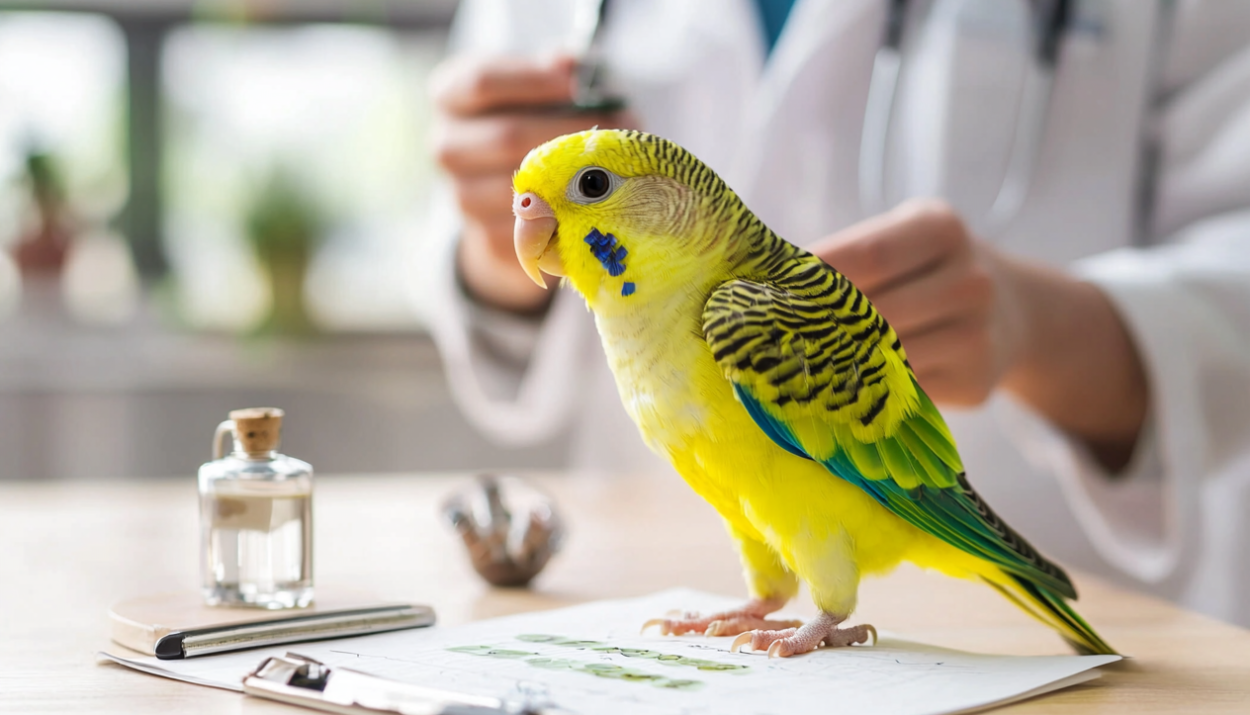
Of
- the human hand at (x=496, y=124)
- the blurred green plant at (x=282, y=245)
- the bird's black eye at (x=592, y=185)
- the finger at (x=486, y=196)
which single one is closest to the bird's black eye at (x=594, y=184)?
the bird's black eye at (x=592, y=185)

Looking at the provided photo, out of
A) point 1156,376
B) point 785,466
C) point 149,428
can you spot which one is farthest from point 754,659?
point 149,428

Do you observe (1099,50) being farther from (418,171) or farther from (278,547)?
(418,171)

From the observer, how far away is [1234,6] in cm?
103

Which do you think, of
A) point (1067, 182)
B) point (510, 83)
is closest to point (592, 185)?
point (510, 83)

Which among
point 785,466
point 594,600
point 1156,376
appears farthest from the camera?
point 1156,376

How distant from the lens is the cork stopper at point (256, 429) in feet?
1.97

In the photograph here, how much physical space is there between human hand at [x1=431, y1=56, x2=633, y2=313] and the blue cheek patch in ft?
1.23

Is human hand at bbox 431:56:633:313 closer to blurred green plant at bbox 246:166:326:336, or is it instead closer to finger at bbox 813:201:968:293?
finger at bbox 813:201:968:293

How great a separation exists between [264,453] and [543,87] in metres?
0.45

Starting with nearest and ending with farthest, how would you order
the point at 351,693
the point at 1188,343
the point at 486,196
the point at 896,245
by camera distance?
the point at 351,693 < the point at 896,245 < the point at 1188,343 < the point at 486,196

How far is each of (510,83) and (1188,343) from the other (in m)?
0.61

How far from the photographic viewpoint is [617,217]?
1.61ft

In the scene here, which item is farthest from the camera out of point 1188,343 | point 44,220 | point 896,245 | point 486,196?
point 44,220

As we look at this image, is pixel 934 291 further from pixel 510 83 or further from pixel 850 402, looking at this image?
pixel 510 83
